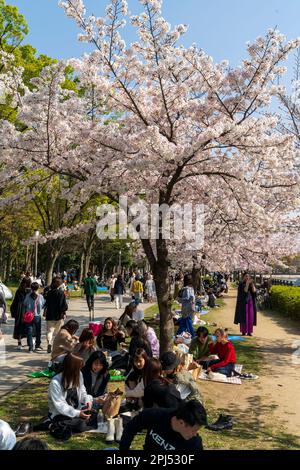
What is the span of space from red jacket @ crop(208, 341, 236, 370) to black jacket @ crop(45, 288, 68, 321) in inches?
139

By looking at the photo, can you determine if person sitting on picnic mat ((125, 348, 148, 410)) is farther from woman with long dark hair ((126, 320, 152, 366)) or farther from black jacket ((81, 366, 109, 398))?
woman with long dark hair ((126, 320, 152, 366))

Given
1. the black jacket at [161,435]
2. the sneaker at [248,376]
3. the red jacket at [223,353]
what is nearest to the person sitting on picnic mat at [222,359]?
the red jacket at [223,353]

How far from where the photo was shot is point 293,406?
24.2 feet

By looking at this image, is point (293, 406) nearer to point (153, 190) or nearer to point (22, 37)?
point (153, 190)

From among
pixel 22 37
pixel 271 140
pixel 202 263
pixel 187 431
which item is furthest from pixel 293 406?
pixel 22 37

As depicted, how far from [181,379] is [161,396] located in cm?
140

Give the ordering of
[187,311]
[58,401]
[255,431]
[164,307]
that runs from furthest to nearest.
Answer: [187,311], [164,307], [255,431], [58,401]

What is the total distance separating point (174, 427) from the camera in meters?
3.18

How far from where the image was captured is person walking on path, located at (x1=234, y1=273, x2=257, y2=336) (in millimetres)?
13805

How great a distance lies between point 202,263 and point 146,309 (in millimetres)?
3437

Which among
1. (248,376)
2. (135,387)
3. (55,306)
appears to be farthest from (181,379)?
(55,306)

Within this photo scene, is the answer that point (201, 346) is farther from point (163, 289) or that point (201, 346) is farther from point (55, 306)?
point (55, 306)

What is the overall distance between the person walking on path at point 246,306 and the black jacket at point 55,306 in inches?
241
